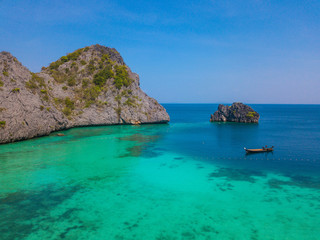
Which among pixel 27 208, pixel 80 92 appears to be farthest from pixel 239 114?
pixel 27 208

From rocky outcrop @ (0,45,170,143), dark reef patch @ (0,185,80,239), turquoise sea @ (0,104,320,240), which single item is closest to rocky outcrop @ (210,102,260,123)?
rocky outcrop @ (0,45,170,143)

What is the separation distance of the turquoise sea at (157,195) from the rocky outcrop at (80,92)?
16.1m

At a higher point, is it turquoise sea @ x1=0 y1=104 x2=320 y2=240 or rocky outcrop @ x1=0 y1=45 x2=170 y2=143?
rocky outcrop @ x1=0 y1=45 x2=170 y2=143

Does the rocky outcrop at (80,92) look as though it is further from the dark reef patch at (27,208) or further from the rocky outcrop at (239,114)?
the dark reef patch at (27,208)

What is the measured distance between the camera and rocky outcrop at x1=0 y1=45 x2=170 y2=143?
46.6 m

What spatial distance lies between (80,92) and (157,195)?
58.2m

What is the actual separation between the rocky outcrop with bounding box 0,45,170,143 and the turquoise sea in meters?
16.1

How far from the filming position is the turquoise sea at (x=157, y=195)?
1393cm

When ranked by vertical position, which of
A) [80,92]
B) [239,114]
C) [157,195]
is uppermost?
[80,92]

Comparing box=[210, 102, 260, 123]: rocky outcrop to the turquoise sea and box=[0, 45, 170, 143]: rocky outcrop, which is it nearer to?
box=[0, 45, 170, 143]: rocky outcrop

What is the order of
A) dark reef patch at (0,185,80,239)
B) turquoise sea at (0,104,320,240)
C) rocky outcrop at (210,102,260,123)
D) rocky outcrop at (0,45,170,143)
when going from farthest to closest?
rocky outcrop at (210,102,260,123)
rocky outcrop at (0,45,170,143)
turquoise sea at (0,104,320,240)
dark reef patch at (0,185,80,239)

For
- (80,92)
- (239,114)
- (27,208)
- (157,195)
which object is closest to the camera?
(27,208)

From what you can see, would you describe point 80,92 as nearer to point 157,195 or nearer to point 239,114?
point 239,114

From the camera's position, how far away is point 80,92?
70000mm
